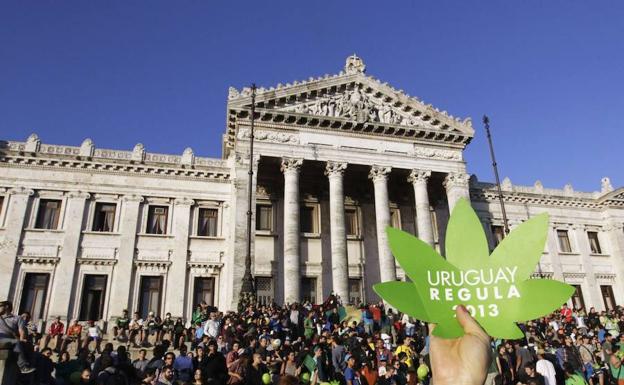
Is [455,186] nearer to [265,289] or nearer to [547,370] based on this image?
[265,289]

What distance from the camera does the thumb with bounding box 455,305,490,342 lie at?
2.74m

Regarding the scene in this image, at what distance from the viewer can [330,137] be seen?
27453mm

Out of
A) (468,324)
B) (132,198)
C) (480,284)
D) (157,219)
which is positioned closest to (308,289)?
(157,219)

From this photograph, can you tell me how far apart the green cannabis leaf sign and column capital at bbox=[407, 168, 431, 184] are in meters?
25.3

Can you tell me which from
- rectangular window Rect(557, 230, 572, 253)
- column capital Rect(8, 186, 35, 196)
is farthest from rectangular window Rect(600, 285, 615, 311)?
column capital Rect(8, 186, 35, 196)

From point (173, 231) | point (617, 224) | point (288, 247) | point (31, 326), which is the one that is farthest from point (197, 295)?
point (617, 224)

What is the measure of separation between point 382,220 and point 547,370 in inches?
605

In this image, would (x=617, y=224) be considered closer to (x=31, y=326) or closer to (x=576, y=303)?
(x=576, y=303)

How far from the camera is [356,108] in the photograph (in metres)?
28.3

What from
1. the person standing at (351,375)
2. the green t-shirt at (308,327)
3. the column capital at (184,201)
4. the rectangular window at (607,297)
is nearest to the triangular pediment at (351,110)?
the column capital at (184,201)

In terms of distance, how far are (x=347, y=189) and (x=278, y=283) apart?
26.1 ft

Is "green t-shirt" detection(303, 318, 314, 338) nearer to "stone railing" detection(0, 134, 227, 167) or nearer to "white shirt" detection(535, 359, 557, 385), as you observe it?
"white shirt" detection(535, 359, 557, 385)

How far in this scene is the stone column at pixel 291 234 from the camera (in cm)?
2341

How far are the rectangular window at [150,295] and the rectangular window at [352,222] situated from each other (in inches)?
465
